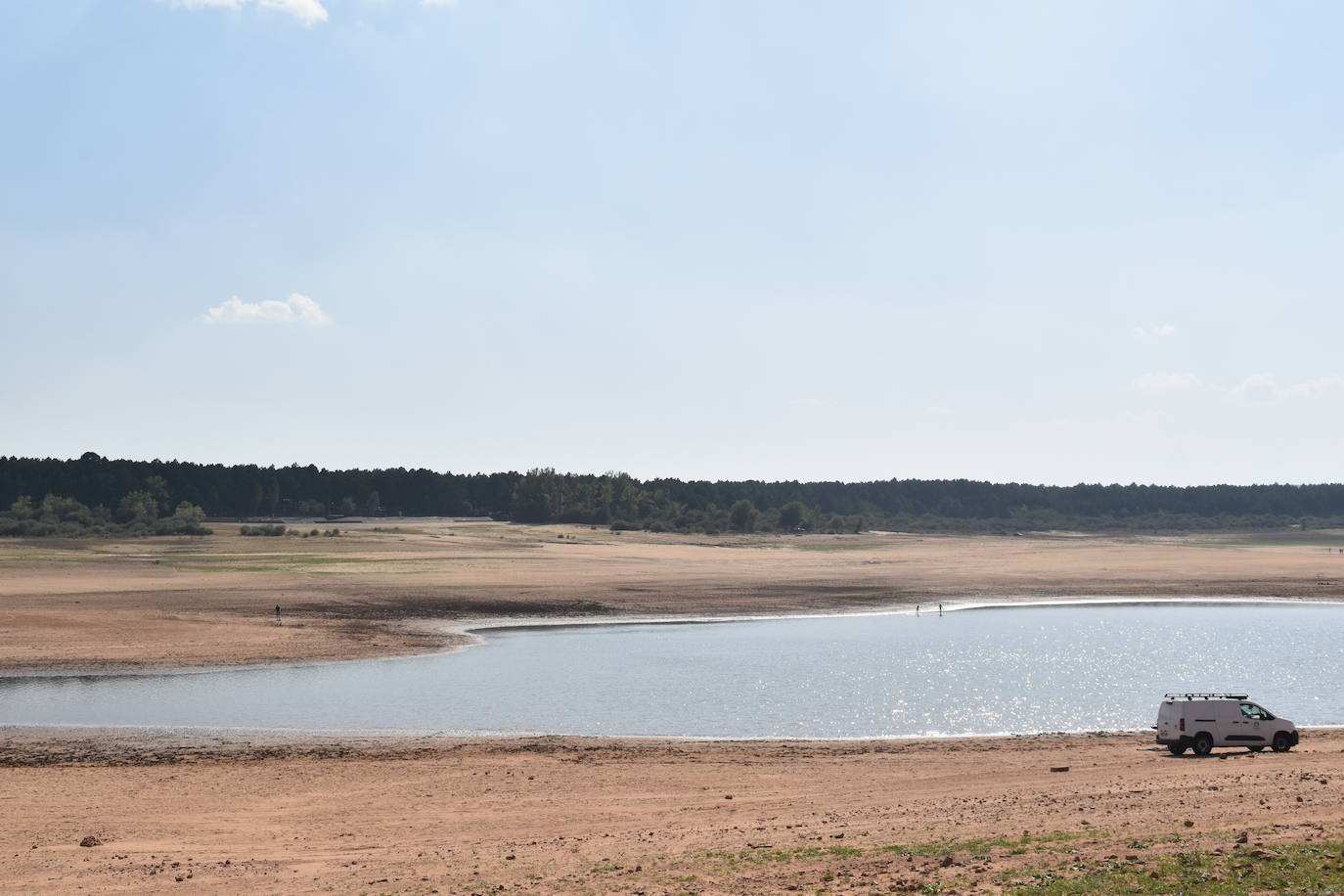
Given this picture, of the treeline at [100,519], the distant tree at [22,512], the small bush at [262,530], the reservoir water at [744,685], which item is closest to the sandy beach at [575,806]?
the reservoir water at [744,685]

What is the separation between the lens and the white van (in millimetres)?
30188

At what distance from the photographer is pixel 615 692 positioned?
4306 centimetres

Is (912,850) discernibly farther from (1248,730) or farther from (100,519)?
(100,519)

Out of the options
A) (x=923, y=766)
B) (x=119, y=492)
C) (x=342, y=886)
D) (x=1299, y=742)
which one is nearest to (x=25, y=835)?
(x=342, y=886)

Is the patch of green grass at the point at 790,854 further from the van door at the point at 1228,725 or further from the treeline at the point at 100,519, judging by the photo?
the treeline at the point at 100,519

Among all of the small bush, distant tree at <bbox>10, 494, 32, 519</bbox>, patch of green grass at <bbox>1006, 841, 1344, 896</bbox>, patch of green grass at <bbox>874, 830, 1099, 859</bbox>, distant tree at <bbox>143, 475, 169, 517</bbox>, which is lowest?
patch of green grass at <bbox>874, 830, 1099, 859</bbox>

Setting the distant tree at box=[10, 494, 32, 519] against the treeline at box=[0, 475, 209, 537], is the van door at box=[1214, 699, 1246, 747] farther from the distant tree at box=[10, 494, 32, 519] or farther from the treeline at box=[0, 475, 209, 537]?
the distant tree at box=[10, 494, 32, 519]

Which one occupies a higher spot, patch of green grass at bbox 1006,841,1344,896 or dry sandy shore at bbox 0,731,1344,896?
patch of green grass at bbox 1006,841,1344,896

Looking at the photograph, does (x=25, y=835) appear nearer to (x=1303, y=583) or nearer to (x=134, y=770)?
(x=134, y=770)

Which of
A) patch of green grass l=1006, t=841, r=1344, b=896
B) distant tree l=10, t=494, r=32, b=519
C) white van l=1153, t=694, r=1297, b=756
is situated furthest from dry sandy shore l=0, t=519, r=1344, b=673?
patch of green grass l=1006, t=841, r=1344, b=896

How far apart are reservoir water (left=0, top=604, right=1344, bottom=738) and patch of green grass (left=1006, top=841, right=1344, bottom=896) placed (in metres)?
19.3

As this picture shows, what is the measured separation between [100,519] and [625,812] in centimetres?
14937

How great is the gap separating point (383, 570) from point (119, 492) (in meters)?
113

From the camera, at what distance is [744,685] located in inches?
1764
